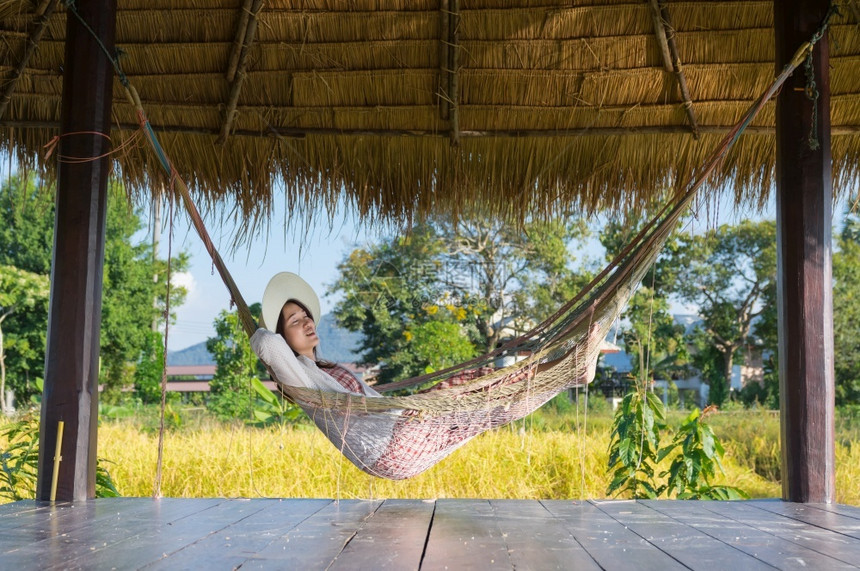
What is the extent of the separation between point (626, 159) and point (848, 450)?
13.4ft

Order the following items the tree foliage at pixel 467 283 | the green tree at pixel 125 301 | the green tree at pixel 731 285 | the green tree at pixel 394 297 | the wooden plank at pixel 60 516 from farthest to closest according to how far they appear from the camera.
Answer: the green tree at pixel 731 285
the green tree at pixel 394 297
the green tree at pixel 125 301
the tree foliage at pixel 467 283
the wooden plank at pixel 60 516

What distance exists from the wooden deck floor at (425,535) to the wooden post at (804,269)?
138mm

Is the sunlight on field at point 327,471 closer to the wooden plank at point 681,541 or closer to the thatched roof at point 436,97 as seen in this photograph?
the thatched roof at point 436,97

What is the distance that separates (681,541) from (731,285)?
398 inches

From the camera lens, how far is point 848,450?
6.36 m

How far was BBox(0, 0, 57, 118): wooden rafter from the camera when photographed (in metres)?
2.86

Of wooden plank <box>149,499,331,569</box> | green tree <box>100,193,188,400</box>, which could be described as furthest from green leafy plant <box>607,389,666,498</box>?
green tree <box>100,193,188,400</box>

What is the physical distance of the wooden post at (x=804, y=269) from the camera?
2.25 meters

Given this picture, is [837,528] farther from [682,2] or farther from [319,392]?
[682,2]

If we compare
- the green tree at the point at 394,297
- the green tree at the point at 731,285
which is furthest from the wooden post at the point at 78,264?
the green tree at the point at 731,285

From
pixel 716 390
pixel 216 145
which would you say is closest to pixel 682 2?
pixel 216 145

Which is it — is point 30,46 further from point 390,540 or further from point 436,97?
point 390,540

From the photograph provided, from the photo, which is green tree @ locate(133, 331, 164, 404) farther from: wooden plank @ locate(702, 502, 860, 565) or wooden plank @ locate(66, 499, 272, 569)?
wooden plank @ locate(702, 502, 860, 565)

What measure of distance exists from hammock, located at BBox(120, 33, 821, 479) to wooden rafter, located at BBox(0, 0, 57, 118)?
80cm
